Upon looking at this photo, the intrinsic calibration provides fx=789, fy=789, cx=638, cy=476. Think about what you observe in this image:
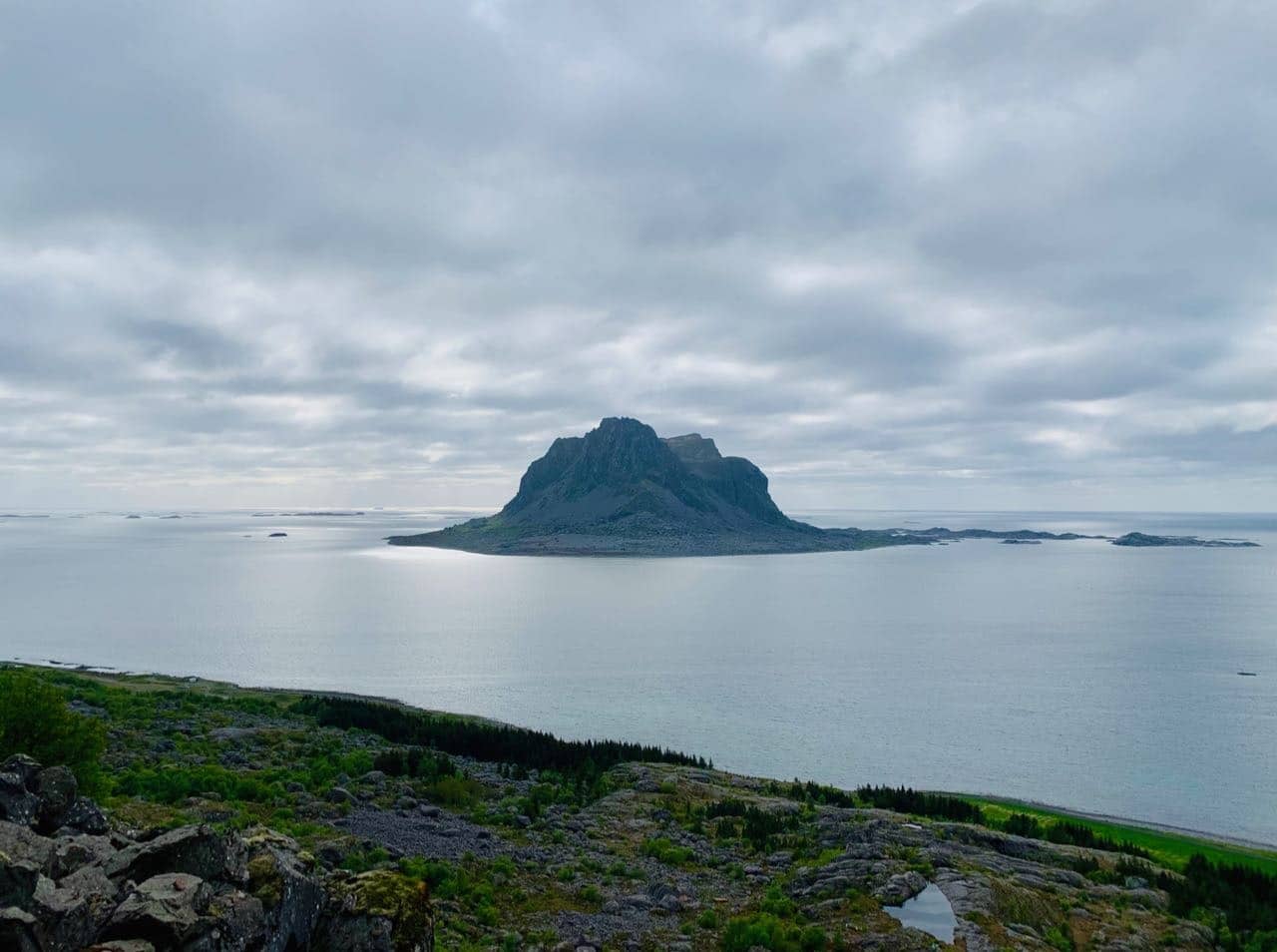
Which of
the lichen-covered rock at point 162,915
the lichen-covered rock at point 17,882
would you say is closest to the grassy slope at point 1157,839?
the lichen-covered rock at point 162,915

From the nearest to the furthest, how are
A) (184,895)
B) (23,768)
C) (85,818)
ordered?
1. (184,895)
2. (85,818)
3. (23,768)

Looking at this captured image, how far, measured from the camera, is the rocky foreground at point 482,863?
14094 mm

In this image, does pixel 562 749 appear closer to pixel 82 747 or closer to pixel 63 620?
pixel 82 747

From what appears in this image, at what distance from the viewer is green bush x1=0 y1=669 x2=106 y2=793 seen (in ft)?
97.7

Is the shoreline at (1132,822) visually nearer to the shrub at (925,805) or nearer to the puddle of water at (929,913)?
the shrub at (925,805)

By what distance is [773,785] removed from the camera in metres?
53.8

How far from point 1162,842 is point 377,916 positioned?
54909mm

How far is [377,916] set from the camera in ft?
49.4

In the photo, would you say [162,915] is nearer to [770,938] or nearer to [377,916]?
[377,916]

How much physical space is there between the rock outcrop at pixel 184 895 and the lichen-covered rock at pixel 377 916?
19mm

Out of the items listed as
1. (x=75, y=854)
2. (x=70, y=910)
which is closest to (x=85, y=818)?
(x=75, y=854)

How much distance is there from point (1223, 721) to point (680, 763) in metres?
62.9

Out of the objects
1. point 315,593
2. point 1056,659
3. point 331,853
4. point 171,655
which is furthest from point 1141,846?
point 315,593

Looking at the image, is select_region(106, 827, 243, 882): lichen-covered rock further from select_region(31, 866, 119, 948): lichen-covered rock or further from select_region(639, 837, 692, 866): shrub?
select_region(639, 837, 692, 866): shrub
